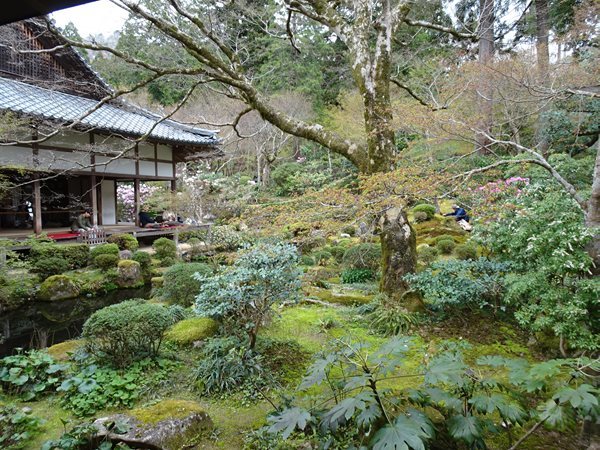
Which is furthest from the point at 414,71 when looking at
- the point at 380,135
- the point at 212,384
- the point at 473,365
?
the point at 212,384

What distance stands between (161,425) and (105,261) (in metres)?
8.88

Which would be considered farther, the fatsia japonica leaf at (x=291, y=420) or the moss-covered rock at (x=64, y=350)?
the moss-covered rock at (x=64, y=350)

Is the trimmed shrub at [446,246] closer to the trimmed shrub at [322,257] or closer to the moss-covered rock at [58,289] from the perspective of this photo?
the trimmed shrub at [322,257]

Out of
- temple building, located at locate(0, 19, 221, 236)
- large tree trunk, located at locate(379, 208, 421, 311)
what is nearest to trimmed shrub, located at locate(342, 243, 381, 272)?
large tree trunk, located at locate(379, 208, 421, 311)

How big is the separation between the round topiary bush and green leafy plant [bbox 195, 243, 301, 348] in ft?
8.67

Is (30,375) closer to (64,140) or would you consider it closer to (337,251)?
(337,251)

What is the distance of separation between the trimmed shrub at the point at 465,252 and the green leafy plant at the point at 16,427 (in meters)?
9.19

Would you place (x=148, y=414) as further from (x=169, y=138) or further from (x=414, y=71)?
(x=414, y=71)

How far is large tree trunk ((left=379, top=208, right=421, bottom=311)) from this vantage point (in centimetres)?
565

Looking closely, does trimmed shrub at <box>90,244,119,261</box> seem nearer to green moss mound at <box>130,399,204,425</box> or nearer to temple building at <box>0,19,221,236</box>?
temple building at <box>0,19,221,236</box>

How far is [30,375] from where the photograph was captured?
3820mm

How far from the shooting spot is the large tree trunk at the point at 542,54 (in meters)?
10.1

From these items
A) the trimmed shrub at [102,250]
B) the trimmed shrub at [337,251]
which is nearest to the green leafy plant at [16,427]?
the trimmed shrub at [102,250]

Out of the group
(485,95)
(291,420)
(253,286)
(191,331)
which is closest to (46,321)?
(191,331)
